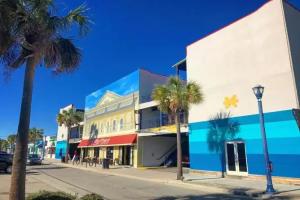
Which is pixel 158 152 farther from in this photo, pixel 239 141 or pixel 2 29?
pixel 2 29

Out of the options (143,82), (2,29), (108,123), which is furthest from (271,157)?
(108,123)

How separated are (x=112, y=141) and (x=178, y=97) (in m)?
17.9

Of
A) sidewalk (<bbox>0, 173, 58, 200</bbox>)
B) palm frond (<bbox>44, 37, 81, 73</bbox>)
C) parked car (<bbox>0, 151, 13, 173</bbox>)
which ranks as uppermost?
palm frond (<bbox>44, 37, 81, 73</bbox>)

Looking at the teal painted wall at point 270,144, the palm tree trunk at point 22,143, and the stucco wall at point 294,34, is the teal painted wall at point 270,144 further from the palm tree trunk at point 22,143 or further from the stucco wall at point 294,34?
the palm tree trunk at point 22,143

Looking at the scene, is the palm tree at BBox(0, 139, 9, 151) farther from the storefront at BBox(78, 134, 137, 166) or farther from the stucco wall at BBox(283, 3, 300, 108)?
the stucco wall at BBox(283, 3, 300, 108)

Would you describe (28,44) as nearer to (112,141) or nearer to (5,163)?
(5,163)

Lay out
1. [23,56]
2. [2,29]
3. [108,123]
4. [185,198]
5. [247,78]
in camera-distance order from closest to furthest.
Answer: [2,29] < [23,56] < [185,198] < [247,78] < [108,123]

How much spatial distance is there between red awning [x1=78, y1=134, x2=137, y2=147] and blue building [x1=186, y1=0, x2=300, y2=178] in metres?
9.28

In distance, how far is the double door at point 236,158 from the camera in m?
18.5

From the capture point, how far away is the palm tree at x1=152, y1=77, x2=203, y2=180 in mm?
18469

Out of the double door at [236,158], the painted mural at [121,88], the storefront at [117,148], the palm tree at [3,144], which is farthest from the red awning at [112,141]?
the palm tree at [3,144]

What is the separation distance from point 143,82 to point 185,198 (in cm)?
2104

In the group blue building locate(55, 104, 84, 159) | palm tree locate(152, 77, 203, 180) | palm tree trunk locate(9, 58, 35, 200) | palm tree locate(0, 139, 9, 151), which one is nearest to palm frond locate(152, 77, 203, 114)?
palm tree locate(152, 77, 203, 180)

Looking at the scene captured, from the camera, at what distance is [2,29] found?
8.49m
